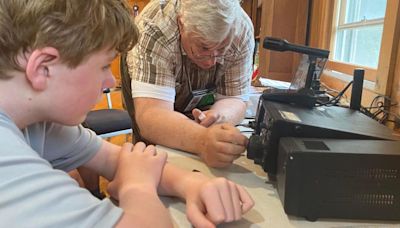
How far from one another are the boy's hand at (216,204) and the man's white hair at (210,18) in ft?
1.75

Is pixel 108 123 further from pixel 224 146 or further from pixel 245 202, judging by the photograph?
pixel 245 202

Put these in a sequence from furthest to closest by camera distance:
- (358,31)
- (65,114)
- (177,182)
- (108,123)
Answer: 1. (108,123)
2. (358,31)
3. (177,182)
4. (65,114)

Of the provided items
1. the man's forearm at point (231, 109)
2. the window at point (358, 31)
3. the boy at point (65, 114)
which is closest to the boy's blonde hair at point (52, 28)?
the boy at point (65, 114)

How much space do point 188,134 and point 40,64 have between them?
48cm

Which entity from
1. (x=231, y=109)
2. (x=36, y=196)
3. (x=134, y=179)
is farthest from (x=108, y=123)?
(x=36, y=196)

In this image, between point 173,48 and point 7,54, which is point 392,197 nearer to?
point 7,54

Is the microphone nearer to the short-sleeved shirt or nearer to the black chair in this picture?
the short-sleeved shirt

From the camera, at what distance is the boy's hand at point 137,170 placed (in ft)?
2.02

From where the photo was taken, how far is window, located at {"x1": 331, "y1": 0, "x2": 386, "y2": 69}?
167cm

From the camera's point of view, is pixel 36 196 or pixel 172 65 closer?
pixel 36 196

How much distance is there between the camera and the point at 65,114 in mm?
569

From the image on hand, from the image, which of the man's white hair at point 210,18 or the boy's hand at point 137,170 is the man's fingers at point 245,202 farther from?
the man's white hair at point 210,18

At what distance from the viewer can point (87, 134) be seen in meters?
0.79

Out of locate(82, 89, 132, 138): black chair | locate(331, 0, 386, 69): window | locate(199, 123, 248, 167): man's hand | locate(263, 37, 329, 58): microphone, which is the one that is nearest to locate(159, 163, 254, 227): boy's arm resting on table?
locate(199, 123, 248, 167): man's hand
